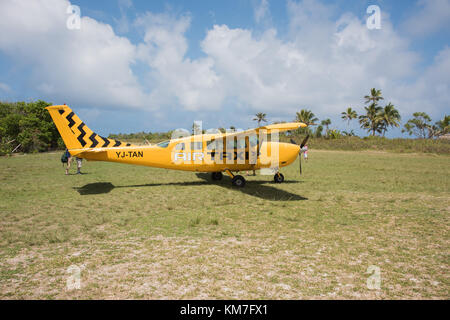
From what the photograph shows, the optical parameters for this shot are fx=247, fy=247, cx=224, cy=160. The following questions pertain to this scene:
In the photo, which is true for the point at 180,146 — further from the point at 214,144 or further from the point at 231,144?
the point at 231,144

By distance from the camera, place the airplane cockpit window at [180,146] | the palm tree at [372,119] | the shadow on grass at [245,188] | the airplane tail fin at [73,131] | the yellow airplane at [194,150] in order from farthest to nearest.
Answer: the palm tree at [372,119] → the airplane cockpit window at [180,146] → the yellow airplane at [194,150] → the airplane tail fin at [73,131] → the shadow on grass at [245,188]

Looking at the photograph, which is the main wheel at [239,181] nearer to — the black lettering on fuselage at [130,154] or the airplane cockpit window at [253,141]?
the airplane cockpit window at [253,141]

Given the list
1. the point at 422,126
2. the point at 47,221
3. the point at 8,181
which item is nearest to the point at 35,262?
the point at 47,221

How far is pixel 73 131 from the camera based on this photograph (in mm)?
10094

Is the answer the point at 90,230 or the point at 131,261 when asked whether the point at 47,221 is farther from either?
the point at 131,261

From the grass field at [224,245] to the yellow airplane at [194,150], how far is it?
74.4 inches

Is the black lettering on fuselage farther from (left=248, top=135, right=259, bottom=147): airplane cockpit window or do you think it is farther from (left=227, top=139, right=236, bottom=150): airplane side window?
(left=248, top=135, right=259, bottom=147): airplane cockpit window

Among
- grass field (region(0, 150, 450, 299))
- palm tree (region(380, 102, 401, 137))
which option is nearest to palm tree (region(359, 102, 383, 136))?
palm tree (region(380, 102, 401, 137))

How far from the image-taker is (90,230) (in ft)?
19.4

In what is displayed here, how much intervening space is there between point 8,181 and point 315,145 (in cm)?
5030

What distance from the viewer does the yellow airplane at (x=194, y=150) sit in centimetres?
1017

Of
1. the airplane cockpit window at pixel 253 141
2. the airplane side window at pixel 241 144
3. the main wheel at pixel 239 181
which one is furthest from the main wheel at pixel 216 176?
the airplane cockpit window at pixel 253 141

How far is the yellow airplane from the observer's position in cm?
1017

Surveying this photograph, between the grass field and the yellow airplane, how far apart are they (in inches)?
74.4
